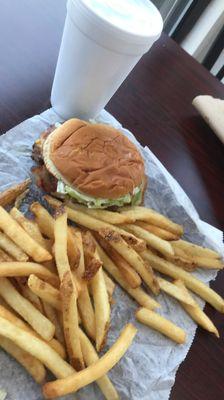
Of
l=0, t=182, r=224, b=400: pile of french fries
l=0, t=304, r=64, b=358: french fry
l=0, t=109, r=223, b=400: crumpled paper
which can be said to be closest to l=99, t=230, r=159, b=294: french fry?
l=0, t=182, r=224, b=400: pile of french fries

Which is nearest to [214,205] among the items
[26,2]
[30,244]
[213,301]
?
[213,301]

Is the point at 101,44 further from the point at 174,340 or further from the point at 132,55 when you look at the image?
the point at 174,340

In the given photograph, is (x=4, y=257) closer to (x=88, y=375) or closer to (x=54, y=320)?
(x=54, y=320)

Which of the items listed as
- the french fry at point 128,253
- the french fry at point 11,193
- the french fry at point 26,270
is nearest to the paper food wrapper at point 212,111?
the french fry at point 128,253

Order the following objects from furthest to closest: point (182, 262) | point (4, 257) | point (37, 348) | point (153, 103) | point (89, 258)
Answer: point (153, 103), point (182, 262), point (89, 258), point (4, 257), point (37, 348)

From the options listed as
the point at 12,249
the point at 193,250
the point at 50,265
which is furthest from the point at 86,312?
the point at 193,250

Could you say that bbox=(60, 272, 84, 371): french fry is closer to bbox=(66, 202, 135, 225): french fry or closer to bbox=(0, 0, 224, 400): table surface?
bbox=(66, 202, 135, 225): french fry
